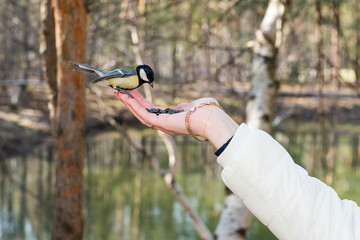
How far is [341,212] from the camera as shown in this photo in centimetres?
106

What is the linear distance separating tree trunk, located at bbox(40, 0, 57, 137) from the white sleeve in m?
4.10

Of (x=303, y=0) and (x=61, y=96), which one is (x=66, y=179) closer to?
(x=61, y=96)

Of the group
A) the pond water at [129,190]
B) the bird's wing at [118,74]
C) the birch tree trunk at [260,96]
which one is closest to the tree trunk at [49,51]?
the birch tree trunk at [260,96]

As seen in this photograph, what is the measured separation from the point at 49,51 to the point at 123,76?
3899 mm

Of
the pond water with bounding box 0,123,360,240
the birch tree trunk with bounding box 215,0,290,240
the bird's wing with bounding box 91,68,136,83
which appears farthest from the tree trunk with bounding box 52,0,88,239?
the pond water with bounding box 0,123,360,240

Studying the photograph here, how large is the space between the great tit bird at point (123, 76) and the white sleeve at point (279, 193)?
515 mm

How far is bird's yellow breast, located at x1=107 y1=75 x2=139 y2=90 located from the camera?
1.50 metres

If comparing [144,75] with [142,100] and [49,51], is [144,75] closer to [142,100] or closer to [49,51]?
[142,100]

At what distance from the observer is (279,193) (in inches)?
40.3

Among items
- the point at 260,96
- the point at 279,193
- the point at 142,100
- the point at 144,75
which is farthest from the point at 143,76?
the point at 260,96

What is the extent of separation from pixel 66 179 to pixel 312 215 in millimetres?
3969

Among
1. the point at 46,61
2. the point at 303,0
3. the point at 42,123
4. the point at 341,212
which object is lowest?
the point at 42,123

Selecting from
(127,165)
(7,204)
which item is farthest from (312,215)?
(127,165)

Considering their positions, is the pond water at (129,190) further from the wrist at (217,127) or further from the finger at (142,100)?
the wrist at (217,127)
